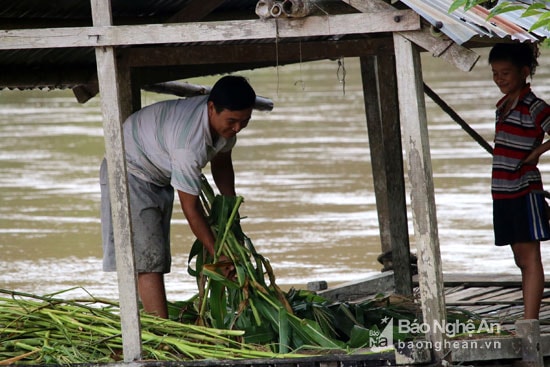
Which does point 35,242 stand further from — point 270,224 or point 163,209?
point 163,209

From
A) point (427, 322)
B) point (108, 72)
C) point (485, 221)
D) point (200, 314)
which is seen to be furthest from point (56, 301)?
point (485, 221)

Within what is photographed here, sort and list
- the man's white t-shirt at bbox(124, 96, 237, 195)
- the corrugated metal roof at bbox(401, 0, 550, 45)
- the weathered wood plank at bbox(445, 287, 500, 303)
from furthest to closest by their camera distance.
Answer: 1. the weathered wood plank at bbox(445, 287, 500, 303)
2. the man's white t-shirt at bbox(124, 96, 237, 195)
3. the corrugated metal roof at bbox(401, 0, 550, 45)

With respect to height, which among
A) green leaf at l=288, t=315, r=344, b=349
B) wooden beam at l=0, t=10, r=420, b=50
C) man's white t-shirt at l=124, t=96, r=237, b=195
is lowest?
green leaf at l=288, t=315, r=344, b=349

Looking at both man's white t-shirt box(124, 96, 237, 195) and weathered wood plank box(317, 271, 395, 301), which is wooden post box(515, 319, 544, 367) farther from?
weathered wood plank box(317, 271, 395, 301)

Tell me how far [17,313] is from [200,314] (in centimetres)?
77

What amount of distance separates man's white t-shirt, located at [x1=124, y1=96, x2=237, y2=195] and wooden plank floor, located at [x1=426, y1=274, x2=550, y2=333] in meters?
1.60

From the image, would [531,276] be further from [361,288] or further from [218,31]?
[361,288]

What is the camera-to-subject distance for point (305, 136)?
14062 mm

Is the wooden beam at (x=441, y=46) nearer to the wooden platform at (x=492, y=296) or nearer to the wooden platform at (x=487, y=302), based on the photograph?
the wooden platform at (x=487, y=302)

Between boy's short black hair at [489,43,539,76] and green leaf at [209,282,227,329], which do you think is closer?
green leaf at [209,282,227,329]

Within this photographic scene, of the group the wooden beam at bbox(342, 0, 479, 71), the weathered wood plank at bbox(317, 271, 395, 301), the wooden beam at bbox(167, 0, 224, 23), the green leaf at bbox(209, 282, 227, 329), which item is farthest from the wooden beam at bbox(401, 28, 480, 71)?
the weathered wood plank at bbox(317, 271, 395, 301)

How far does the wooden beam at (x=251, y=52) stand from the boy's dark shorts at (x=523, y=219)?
112 cm

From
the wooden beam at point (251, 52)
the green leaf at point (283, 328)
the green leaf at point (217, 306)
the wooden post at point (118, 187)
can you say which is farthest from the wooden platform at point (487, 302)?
the wooden beam at point (251, 52)

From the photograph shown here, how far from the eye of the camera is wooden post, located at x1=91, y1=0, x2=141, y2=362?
14.1 ft
